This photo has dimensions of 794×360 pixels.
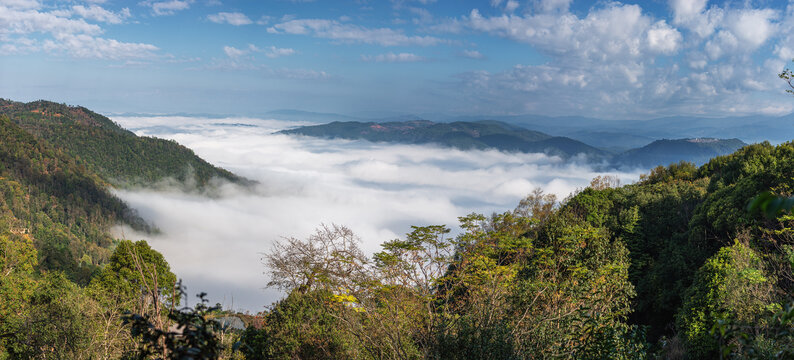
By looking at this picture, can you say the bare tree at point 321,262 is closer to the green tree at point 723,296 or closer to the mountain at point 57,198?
the green tree at point 723,296

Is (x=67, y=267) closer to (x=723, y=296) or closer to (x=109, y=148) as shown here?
(x=723, y=296)

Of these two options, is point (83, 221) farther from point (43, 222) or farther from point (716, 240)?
point (716, 240)

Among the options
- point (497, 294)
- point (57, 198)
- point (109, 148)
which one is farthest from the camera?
point (109, 148)

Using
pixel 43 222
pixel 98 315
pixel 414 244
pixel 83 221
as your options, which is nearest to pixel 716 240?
pixel 414 244

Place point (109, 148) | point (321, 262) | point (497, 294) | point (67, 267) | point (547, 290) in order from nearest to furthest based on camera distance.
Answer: point (497, 294) < point (547, 290) < point (321, 262) < point (67, 267) < point (109, 148)

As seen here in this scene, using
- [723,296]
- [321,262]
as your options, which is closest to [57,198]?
[321,262]

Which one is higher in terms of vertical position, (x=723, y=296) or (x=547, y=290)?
(x=547, y=290)

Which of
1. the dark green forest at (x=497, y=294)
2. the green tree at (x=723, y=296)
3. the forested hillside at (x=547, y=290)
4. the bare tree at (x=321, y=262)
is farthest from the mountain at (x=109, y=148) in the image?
the green tree at (x=723, y=296)

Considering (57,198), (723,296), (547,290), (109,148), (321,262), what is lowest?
(57,198)
